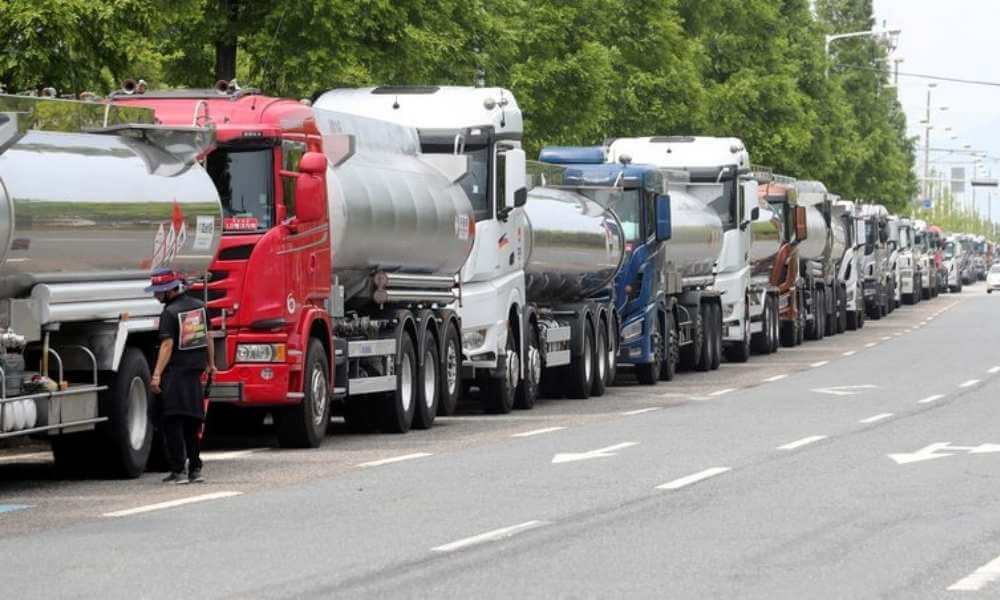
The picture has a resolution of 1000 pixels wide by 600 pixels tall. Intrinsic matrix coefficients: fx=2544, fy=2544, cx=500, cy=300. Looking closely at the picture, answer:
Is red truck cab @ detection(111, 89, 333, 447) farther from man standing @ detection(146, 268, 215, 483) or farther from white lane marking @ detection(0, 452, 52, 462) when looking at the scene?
man standing @ detection(146, 268, 215, 483)

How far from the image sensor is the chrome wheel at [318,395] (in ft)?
71.9

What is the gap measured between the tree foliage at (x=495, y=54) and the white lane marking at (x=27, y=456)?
11.3 ft

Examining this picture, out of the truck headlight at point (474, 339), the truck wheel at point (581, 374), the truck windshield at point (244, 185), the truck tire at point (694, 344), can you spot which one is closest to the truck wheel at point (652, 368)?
the truck tire at point (694, 344)

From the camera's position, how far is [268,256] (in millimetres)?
20984

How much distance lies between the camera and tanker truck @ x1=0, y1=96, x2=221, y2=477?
57.7 ft

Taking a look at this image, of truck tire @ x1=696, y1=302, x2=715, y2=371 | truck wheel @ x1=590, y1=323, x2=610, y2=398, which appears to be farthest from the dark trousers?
truck tire @ x1=696, y1=302, x2=715, y2=371

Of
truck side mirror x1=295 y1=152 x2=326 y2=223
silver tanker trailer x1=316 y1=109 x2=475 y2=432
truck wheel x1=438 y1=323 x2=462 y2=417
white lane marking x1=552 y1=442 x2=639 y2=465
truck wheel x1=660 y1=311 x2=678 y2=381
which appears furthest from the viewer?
truck wheel x1=660 y1=311 x2=678 y2=381

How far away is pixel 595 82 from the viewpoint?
139 ft

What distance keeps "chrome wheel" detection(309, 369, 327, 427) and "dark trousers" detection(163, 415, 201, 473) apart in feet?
11.3

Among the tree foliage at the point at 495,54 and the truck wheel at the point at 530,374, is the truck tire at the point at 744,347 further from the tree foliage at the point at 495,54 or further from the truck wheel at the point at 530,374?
the truck wheel at the point at 530,374

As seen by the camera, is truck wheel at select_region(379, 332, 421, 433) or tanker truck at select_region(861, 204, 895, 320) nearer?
truck wheel at select_region(379, 332, 421, 433)

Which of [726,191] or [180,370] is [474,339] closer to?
[180,370]

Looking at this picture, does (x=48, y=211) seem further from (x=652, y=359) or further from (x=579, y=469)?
(x=652, y=359)

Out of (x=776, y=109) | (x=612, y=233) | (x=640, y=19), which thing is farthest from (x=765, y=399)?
(x=776, y=109)
